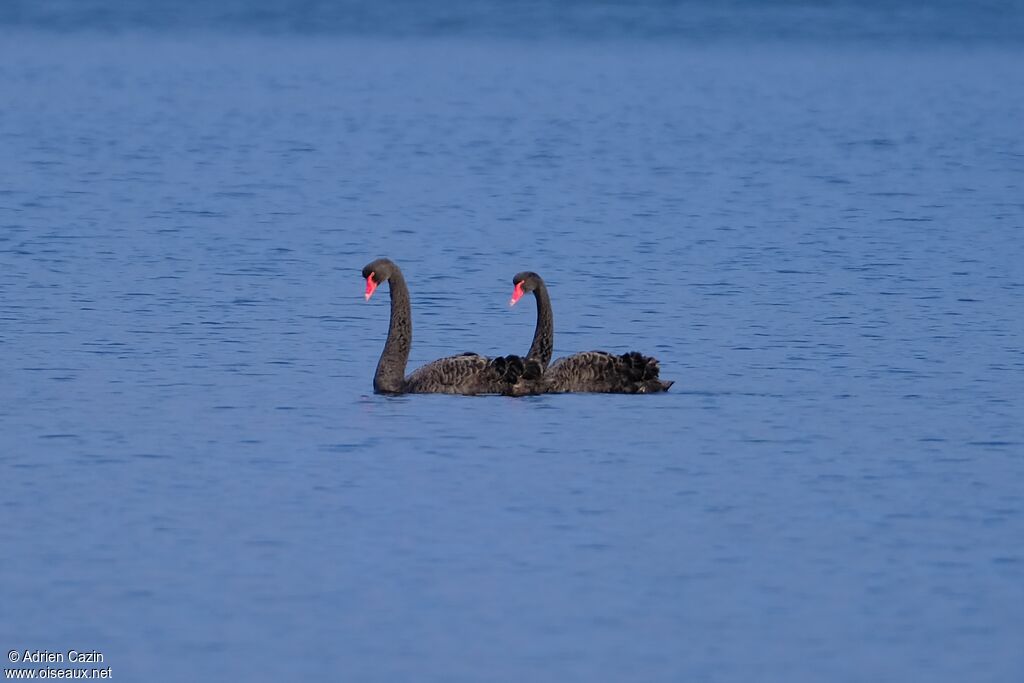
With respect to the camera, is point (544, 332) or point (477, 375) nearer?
point (477, 375)

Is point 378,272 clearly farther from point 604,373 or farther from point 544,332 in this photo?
point 604,373

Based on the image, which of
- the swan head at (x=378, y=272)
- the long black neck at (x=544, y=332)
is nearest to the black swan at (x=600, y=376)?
the long black neck at (x=544, y=332)

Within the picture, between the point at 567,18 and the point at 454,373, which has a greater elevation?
the point at 454,373

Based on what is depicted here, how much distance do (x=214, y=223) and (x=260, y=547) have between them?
38.2 ft

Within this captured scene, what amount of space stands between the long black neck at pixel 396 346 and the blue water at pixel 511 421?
0.18 metres

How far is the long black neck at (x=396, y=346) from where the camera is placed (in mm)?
11633

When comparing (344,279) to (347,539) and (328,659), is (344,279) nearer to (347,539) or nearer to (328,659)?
(347,539)

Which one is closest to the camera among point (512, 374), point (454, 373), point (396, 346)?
point (512, 374)

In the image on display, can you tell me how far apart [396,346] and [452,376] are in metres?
0.50

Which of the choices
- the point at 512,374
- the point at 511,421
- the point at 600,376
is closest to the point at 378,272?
the point at 512,374

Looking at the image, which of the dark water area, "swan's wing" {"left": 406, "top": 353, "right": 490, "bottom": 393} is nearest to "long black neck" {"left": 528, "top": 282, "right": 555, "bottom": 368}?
"swan's wing" {"left": 406, "top": 353, "right": 490, "bottom": 393}

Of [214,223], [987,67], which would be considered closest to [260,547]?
[214,223]

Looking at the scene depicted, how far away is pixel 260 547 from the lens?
8391 millimetres

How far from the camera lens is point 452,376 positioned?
11477mm
